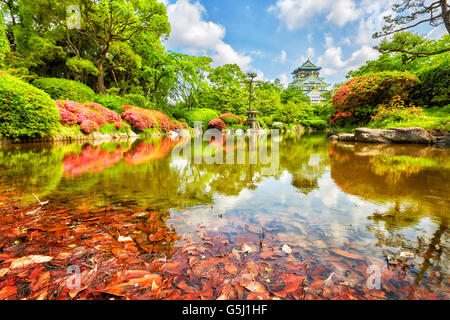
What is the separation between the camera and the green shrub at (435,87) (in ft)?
32.8

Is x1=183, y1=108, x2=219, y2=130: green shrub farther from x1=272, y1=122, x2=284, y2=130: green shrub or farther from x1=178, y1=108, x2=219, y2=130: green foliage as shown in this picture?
x1=272, y1=122, x2=284, y2=130: green shrub

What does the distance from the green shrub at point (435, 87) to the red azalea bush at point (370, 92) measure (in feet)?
1.25

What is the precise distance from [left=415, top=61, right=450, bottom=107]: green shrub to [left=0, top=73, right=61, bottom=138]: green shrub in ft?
59.3

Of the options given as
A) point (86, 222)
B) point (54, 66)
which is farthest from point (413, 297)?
point (54, 66)

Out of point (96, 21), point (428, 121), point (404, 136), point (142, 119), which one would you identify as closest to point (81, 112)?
point (142, 119)

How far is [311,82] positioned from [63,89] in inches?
2360

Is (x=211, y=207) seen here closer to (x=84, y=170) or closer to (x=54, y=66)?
(x=84, y=170)

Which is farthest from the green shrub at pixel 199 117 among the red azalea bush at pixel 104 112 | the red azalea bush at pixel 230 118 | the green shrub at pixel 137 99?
the red azalea bush at pixel 104 112

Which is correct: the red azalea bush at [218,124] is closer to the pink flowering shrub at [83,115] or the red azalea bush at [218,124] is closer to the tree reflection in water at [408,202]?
the pink flowering shrub at [83,115]

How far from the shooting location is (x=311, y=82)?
188ft

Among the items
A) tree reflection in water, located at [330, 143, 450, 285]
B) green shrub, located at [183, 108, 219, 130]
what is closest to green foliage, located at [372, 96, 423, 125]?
tree reflection in water, located at [330, 143, 450, 285]

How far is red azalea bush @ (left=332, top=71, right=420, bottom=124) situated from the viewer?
11.0 m

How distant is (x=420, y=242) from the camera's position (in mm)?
1316
